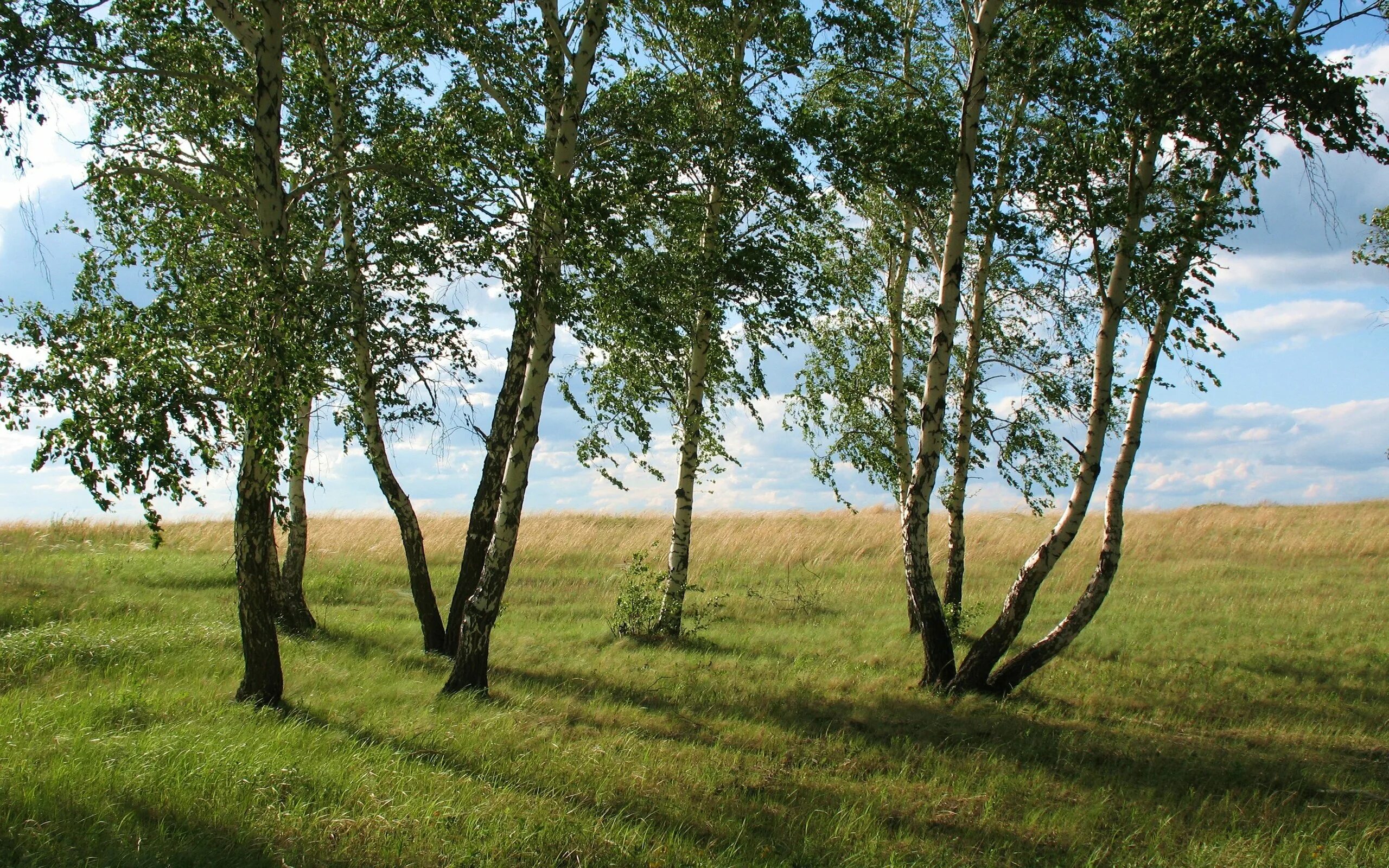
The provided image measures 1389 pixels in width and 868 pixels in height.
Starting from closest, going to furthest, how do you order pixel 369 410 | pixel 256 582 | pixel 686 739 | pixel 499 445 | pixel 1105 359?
pixel 686 739 < pixel 256 582 < pixel 1105 359 < pixel 499 445 < pixel 369 410

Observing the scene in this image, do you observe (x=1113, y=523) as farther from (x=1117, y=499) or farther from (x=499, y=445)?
(x=499, y=445)

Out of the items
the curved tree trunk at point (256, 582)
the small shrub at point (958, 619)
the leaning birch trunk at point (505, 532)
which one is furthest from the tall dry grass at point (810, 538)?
the curved tree trunk at point (256, 582)

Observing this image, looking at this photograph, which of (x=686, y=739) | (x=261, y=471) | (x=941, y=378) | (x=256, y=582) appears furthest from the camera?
(x=941, y=378)

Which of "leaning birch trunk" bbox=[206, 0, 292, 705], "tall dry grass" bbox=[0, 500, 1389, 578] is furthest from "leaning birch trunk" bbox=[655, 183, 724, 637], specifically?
"tall dry grass" bbox=[0, 500, 1389, 578]

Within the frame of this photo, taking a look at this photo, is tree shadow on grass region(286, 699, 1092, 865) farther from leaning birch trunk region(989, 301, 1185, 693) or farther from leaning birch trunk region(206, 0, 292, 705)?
leaning birch trunk region(989, 301, 1185, 693)

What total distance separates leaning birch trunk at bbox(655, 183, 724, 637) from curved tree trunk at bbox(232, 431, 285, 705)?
7280 mm

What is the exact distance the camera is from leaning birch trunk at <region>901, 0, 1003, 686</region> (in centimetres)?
1095

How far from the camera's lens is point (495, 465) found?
12.4m

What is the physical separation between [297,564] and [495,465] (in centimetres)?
518

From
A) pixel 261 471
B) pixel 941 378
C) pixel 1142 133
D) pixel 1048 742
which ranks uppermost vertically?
pixel 1142 133

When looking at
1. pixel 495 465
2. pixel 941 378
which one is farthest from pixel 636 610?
pixel 941 378

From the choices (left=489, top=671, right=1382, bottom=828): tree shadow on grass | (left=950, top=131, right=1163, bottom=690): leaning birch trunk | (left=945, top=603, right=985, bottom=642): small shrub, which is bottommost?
(left=489, top=671, right=1382, bottom=828): tree shadow on grass

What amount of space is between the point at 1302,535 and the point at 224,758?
2867cm

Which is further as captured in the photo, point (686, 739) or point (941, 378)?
point (941, 378)
